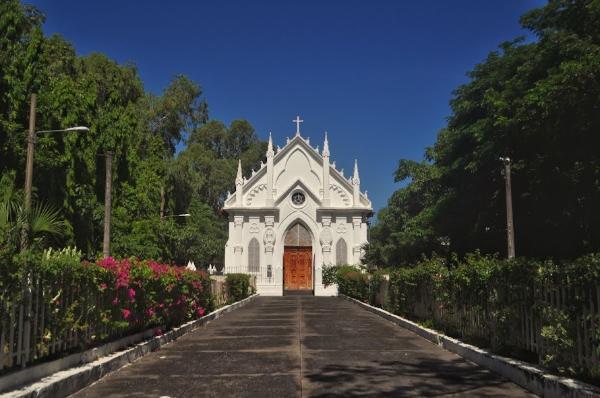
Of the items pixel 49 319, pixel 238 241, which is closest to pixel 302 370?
pixel 49 319

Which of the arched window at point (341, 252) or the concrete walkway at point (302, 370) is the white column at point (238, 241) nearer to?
the arched window at point (341, 252)

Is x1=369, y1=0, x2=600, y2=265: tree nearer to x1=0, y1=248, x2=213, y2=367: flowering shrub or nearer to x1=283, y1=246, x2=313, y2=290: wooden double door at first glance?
x1=283, y1=246, x2=313, y2=290: wooden double door

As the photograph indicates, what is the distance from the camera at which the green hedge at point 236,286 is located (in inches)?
1177

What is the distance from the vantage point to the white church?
44.7 meters

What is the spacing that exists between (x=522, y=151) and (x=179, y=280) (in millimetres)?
16514

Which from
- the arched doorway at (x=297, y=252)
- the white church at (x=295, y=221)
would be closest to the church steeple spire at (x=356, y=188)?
the white church at (x=295, y=221)

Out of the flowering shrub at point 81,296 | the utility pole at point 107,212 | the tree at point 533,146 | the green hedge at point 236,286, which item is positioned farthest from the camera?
the green hedge at point 236,286

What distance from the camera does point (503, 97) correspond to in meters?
25.6

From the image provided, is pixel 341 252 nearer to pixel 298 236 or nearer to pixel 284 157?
pixel 298 236

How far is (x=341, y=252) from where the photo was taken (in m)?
45.0

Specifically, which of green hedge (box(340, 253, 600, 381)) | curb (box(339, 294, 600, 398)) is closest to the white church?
green hedge (box(340, 253, 600, 381))

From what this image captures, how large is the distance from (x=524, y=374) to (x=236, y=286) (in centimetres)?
2434

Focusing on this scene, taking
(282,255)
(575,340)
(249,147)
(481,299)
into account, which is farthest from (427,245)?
(249,147)

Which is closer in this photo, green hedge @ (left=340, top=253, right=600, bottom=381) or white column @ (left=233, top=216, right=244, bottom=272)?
green hedge @ (left=340, top=253, right=600, bottom=381)
